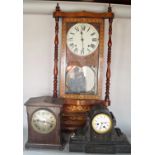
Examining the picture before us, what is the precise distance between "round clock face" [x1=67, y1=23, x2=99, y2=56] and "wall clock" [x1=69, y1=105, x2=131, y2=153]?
0.56m

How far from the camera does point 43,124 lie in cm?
Answer: 177

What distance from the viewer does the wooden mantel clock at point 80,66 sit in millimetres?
2102

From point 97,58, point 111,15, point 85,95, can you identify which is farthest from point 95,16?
point 85,95

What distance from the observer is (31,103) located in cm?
176

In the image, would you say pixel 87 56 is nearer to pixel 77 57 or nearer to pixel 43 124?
pixel 77 57

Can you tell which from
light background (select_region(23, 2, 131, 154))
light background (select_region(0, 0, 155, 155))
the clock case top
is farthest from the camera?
light background (select_region(23, 2, 131, 154))

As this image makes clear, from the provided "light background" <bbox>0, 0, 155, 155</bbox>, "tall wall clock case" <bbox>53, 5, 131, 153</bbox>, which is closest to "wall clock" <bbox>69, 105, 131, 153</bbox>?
"tall wall clock case" <bbox>53, 5, 131, 153</bbox>

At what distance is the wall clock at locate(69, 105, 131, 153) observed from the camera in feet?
5.71

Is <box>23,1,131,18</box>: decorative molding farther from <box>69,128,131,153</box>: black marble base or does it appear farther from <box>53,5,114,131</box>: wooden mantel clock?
<box>69,128,131,153</box>: black marble base

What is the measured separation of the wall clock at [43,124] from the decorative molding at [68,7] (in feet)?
2.50

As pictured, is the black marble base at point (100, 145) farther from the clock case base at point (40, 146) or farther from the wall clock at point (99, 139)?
the clock case base at point (40, 146)
